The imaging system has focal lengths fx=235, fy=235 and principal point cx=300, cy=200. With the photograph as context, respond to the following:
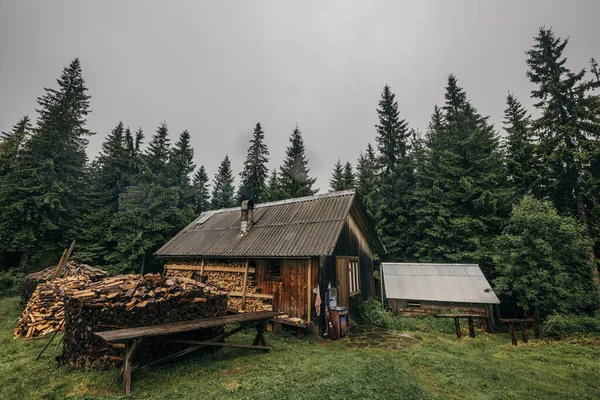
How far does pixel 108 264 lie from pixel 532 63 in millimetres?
35777

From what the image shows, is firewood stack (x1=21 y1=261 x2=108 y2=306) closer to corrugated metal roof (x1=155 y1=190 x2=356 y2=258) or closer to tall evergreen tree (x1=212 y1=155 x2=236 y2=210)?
corrugated metal roof (x1=155 y1=190 x2=356 y2=258)

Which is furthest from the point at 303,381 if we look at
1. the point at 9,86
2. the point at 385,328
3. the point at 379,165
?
the point at 9,86

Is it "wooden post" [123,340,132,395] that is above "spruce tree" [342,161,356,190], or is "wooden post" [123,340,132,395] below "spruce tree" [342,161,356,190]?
below

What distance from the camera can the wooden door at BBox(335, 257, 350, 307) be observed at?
1010cm

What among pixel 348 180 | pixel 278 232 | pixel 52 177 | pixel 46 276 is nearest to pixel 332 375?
pixel 278 232

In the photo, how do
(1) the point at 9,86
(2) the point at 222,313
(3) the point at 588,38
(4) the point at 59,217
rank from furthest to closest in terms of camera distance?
(1) the point at 9,86, (4) the point at 59,217, (3) the point at 588,38, (2) the point at 222,313

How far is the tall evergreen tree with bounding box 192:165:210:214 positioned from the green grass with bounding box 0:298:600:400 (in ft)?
71.5

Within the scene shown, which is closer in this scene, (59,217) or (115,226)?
(59,217)

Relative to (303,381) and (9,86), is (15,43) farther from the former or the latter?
(303,381)

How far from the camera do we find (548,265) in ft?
34.4

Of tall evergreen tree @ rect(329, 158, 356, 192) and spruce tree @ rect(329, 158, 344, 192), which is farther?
spruce tree @ rect(329, 158, 344, 192)

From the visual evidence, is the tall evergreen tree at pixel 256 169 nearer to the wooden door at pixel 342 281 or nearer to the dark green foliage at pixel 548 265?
the wooden door at pixel 342 281

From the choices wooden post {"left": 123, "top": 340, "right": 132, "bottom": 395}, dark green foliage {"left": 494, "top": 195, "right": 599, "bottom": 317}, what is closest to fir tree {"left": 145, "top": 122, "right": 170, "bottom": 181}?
wooden post {"left": 123, "top": 340, "right": 132, "bottom": 395}

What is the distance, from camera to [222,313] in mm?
7594
